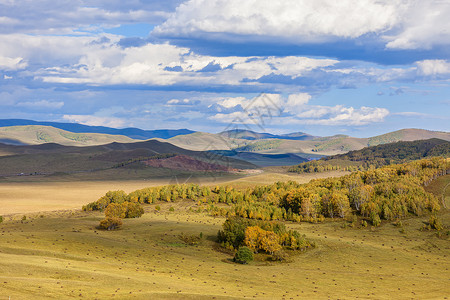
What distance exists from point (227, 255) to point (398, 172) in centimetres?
8857

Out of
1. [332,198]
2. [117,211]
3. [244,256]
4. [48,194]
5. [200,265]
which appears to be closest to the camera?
[200,265]

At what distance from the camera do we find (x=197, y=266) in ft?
179

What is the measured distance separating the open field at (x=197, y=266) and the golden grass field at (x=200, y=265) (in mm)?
98

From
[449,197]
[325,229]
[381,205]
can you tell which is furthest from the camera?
[449,197]

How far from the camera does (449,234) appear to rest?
78.5 meters

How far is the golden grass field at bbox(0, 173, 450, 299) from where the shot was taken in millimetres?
38925

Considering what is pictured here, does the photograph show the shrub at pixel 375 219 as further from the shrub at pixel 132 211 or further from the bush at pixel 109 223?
the bush at pixel 109 223

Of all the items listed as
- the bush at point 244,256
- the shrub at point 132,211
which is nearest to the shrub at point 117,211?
the shrub at point 132,211

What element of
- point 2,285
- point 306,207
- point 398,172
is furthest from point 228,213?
point 2,285

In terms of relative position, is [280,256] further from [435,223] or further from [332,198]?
[332,198]

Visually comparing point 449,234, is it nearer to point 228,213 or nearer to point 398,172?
point 228,213

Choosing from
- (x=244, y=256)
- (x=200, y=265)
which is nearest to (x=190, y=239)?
(x=244, y=256)

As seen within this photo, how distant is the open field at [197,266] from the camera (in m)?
38.8

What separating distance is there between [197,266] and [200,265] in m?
0.99
